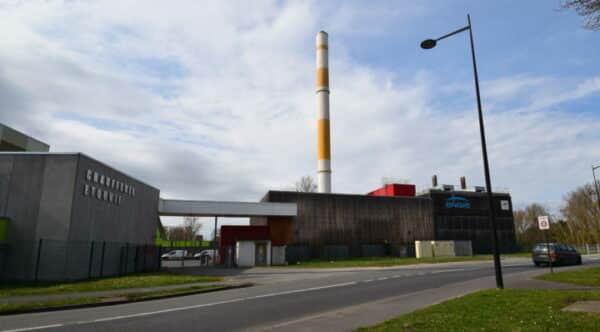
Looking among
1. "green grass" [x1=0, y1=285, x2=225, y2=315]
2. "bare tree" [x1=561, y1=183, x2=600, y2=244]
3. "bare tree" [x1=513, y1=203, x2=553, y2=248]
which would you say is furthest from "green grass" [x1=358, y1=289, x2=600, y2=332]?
"bare tree" [x1=513, y1=203, x2=553, y2=248]

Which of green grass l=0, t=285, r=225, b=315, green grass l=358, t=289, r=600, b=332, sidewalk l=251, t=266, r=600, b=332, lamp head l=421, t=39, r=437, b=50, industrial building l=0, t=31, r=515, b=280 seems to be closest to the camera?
green grass l=358, t=289, r=600, b=332

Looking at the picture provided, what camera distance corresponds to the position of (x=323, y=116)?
50.1m

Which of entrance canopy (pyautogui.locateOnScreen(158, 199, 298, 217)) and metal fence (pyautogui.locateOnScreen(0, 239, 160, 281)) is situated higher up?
entrance canopy (pyautogui.locateOnScreen(158, 199, 298, 217))

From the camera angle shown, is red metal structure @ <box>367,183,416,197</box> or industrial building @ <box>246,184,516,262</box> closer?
industrial building @ <box>246,184,516,262</box>

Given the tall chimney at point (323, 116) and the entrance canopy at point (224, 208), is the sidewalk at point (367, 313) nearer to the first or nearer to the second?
the entrance canopy at point (224, 208)

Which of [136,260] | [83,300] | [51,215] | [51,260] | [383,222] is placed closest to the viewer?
[83,300]

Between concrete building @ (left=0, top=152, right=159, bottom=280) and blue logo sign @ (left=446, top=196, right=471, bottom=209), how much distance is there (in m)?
40.5

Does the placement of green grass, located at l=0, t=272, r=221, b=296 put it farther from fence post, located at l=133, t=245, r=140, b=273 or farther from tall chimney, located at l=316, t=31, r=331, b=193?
tall chimney, located at l=316, t=31, r=331, b=193

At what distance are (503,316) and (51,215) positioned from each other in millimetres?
20457

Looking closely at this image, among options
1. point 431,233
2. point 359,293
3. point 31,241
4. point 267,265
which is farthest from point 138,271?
point 431,233

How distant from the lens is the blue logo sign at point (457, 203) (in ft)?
165

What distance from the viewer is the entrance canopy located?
124ft

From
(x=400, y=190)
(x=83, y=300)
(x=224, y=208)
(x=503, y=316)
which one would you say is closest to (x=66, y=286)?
(x=83, y=300)

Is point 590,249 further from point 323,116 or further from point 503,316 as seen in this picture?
point 503,316
